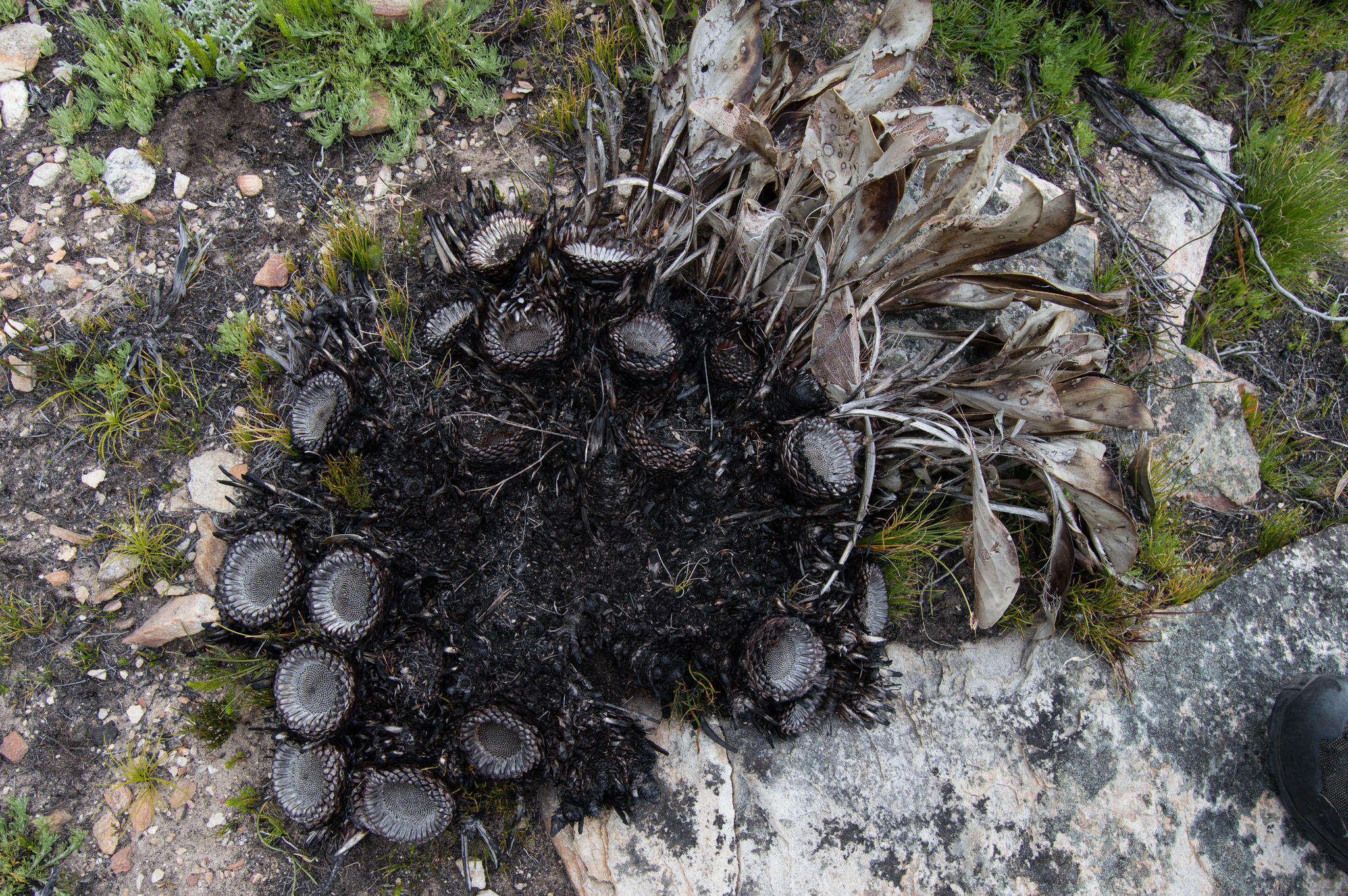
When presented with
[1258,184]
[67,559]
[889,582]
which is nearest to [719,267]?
[889,582]

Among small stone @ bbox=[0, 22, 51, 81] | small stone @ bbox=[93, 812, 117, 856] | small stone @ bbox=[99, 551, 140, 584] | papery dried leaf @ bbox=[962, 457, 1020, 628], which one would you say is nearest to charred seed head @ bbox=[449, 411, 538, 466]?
small stone @ bbox=[99, 551, 140, 584]

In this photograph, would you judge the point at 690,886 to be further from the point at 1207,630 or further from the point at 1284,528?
the point at 1284,528

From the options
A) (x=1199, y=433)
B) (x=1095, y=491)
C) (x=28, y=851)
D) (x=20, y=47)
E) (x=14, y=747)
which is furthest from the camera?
(x=1199, y=433)

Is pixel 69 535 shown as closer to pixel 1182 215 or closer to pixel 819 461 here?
pixel 819 461

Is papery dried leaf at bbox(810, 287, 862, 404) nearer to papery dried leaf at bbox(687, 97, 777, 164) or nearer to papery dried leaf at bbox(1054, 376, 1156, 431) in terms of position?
papery dried leaf at bbox(687, 97, 777, 164)

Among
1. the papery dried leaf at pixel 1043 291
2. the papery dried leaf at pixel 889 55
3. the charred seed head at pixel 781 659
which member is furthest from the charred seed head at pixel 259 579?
the papery dried leaf at pixel 1043 291

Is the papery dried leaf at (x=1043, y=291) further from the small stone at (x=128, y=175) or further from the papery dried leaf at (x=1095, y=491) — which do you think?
the small stone at (x=128, y=175)

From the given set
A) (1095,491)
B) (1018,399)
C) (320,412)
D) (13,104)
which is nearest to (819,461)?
(1018,399)
